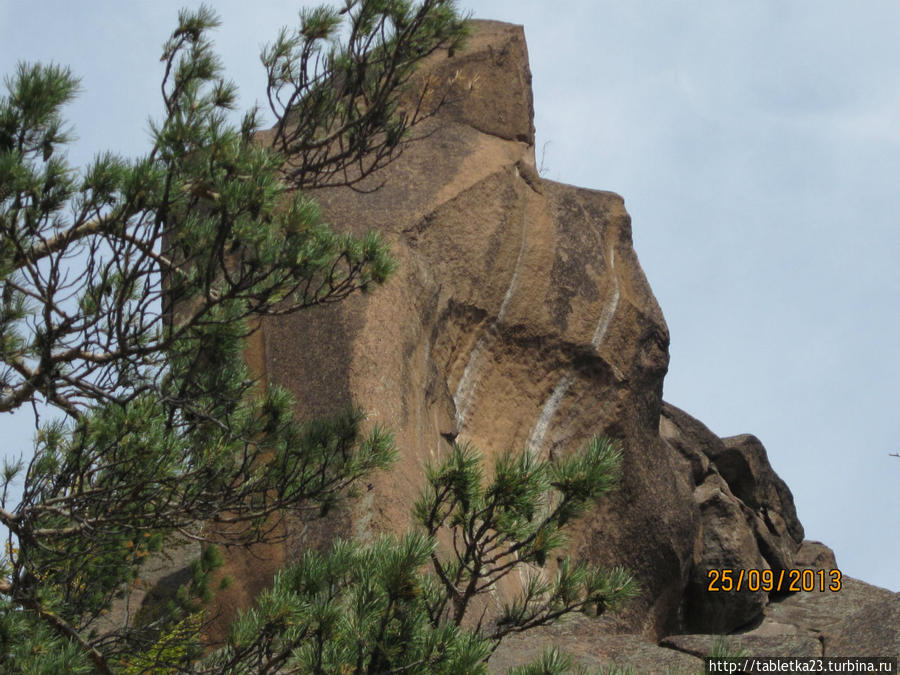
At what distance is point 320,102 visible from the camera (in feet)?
23.6

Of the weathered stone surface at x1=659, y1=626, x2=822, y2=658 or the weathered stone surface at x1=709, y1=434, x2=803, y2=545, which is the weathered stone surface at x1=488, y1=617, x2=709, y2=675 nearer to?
the weathered stone surface at x1=659, y1=626, x2=822, y2=658

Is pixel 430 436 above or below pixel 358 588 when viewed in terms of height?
above

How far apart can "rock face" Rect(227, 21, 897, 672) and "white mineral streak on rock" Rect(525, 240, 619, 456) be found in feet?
0.04

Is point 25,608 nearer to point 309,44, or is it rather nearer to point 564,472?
point 564,472

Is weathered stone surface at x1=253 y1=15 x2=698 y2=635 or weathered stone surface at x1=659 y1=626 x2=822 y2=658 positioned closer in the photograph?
weathered stone surface at x1=659 y1=626 x2=822 y2=658

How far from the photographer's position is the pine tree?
16.6 ft

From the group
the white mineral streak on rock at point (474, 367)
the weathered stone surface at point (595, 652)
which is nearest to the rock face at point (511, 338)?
the white mineral streak on rock at point (474, 367)

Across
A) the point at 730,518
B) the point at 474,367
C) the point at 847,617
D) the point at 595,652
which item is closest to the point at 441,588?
the point at 595,652

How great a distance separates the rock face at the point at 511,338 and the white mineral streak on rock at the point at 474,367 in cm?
1

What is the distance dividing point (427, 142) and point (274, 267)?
5.92 metres

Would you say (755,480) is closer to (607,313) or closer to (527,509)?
(607,313)

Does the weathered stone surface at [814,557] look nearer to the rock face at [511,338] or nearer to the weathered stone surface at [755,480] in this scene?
the weathered stone surface at [755,480]

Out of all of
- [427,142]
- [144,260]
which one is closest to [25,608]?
[144,260]
